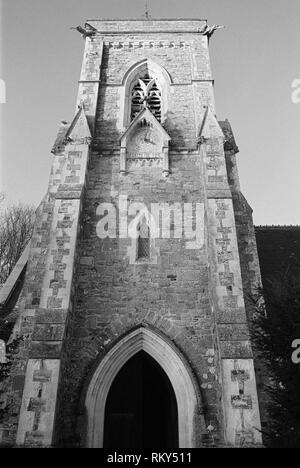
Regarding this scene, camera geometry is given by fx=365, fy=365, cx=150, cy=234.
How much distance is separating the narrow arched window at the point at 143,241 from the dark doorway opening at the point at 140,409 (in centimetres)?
239

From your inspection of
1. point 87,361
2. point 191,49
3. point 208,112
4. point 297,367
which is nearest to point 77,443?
point 87,361

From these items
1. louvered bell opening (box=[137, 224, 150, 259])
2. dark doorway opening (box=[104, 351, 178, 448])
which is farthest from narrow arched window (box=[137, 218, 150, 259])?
dark doorway opening (box=[104, 351, 178, 448])

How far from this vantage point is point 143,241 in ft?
31.1

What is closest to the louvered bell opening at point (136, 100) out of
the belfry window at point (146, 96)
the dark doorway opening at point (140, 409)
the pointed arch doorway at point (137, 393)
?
the belfry window at point (146, 96)

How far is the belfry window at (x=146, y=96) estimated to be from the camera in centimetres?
1241

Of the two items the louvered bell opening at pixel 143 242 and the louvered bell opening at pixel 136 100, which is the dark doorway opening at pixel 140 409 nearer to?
the louvered bell opening at pixel 143 242

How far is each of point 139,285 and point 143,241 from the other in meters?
1.26

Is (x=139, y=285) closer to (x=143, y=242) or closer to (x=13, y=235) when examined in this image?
(x=143, y=242)

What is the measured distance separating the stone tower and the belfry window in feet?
0.25

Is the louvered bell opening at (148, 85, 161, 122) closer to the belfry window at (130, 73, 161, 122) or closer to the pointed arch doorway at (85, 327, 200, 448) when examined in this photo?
the belfry window at (130, 73, 161, 122)

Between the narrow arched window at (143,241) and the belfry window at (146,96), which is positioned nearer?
the narrow arched window at (143,241)

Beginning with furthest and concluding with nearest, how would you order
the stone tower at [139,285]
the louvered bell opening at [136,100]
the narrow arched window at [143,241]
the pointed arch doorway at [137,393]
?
the louvered bell opening at [136,100] → the narrow arched window at [143,241] → the pointed arch doorway at [137,393] → the stone tower at [139,285]

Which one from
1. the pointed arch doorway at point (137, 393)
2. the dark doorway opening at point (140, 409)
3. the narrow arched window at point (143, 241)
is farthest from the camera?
the narrow arched window at point (143, 241)

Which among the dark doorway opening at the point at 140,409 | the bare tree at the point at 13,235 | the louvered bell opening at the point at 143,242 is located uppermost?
the bare tree at the point at 13,235
